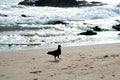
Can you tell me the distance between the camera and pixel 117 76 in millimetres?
7289

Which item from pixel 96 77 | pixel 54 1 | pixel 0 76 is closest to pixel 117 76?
pixel 96 77

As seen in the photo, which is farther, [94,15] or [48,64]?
[94,15]

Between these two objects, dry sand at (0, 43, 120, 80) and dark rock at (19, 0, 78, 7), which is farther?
dark rock at (19, 0, 78, 7)

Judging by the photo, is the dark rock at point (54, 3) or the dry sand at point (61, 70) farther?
the dark rock at point (54, 3)

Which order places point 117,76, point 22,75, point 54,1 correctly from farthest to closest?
point 54,1 → point 22,75 → point 117,76

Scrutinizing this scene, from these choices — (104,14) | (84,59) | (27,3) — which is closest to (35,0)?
(27,3)

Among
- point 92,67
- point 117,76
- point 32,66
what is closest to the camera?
point 117,76

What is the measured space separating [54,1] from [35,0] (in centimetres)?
454

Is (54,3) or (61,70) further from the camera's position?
(54,3)

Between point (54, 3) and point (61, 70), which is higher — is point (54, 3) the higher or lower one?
the lower one

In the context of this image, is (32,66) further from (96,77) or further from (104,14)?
(104,14)

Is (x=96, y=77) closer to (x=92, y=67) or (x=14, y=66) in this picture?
(x=92, y=67)

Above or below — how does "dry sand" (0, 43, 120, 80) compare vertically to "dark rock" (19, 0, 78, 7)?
above

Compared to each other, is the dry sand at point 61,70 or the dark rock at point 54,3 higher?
→ the dry sand at point 61,70
